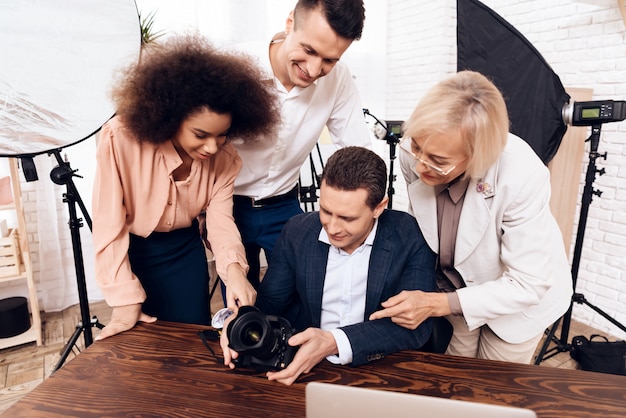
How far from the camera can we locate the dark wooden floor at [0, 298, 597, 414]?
2035 millimetres

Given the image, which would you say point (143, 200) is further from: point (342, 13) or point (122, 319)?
point (342, 13)

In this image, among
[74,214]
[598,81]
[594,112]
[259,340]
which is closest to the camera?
[259,340]

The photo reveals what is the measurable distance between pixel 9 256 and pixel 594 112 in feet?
9.80

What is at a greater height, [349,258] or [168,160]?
[168,160]

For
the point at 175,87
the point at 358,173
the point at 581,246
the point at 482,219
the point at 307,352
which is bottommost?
the point at 581,246

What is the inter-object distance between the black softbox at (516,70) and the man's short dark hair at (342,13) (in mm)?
1034

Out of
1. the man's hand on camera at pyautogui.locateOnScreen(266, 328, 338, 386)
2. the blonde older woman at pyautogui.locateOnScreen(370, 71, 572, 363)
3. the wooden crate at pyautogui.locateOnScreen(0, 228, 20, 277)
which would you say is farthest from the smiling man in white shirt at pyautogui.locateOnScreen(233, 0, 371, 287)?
the wooden crate at pyautogui.locateOnScreen(0, 228, 20, 277)

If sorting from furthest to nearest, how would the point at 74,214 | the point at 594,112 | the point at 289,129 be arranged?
the point at 594,112, the point at 289,129, the point at 74,214

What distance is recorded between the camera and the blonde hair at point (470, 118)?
1083 mm

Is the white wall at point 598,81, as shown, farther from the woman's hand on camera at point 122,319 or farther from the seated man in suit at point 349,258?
the woman's hand on camera at point 122,319

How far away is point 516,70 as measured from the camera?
2.13 meters

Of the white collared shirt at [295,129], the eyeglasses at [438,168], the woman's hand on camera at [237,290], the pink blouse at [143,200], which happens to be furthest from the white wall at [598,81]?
the woman's hand on camera at [237,290]

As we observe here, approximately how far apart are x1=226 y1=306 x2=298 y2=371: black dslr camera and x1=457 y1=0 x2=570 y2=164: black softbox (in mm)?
1698

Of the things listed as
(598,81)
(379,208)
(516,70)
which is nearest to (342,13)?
(379,208)
